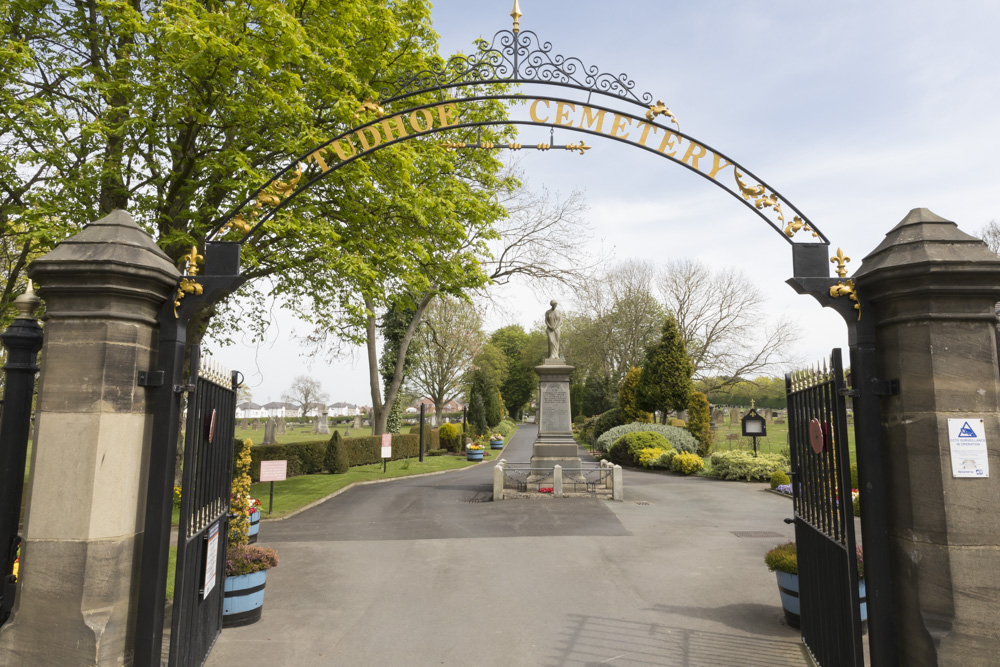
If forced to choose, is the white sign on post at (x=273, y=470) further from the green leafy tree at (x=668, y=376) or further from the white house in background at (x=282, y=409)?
the white house in background at (x=282, y=409)

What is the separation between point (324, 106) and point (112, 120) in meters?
4.09

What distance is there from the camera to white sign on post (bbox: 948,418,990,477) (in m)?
4.03

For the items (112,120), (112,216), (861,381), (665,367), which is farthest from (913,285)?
(665,367)

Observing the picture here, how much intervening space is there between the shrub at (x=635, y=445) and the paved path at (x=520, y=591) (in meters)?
11.1

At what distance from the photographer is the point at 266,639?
245 inches

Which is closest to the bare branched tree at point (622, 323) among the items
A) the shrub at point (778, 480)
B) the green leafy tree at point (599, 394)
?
the green leafy tree at point (599, 394)

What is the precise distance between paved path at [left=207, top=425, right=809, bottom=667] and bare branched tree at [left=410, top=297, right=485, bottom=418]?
26847 mm

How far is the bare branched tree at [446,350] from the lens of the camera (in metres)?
41.1

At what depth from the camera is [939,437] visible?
4.08m

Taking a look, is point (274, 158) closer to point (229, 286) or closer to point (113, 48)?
point (113, 48)

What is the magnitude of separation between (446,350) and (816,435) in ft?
130

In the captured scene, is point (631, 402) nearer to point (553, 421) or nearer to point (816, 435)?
point (553, 421)

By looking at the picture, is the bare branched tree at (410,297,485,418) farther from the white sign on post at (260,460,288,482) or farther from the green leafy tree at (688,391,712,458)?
the white sign on post at (260,460,288,482)

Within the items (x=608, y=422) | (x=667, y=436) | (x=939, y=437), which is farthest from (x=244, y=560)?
(x=608, y=422)
